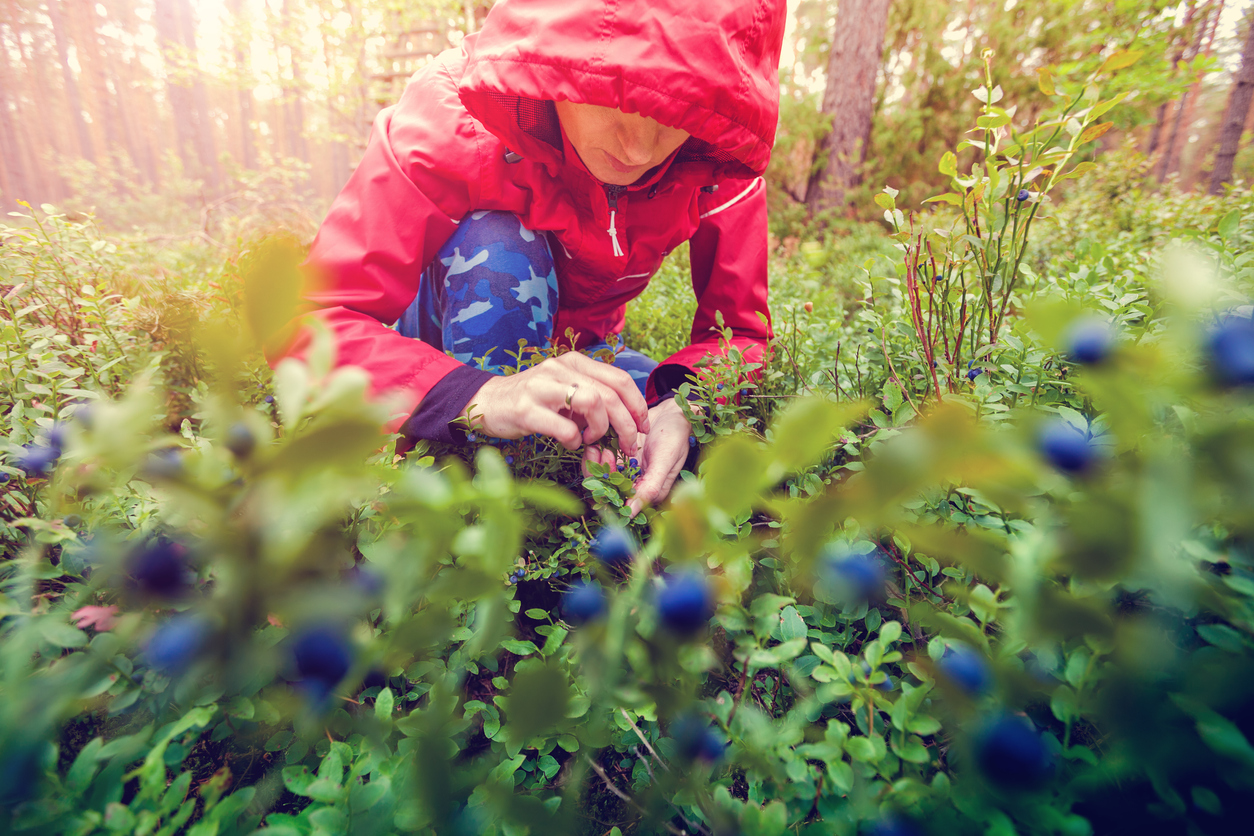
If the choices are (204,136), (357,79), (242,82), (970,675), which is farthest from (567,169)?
(204,136)

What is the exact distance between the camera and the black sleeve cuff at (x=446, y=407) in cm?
106

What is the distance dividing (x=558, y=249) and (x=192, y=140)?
1099 cm

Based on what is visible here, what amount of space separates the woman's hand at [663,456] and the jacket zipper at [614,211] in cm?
67

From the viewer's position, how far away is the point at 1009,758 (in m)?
0.33

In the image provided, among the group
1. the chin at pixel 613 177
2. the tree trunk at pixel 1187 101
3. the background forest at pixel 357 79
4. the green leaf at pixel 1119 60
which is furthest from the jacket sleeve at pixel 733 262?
the tree trunk at pixel 1187 101

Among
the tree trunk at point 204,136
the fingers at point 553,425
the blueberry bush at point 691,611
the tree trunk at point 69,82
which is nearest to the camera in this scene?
the blueberry bush at point 691,611

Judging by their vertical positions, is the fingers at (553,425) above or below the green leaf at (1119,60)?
below

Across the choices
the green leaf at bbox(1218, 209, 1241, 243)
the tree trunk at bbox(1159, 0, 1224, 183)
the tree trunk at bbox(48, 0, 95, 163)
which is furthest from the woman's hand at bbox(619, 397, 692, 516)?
the tree trunk at bbox(48, 0, 95, 163)

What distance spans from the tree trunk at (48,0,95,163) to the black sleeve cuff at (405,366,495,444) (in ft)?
34.8

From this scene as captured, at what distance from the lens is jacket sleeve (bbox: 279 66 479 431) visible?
1.22 meters

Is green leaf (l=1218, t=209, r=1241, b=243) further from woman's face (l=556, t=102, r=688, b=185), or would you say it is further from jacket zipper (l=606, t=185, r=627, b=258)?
jacket zipper (l=606, t=185, r=627, b=258)

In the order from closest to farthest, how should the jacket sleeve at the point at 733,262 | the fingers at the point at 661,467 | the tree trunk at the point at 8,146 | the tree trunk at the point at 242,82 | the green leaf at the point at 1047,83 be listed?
the green leaf at the point at 1047,83 → the fingers at the point at 661,467 → the jacket sleeve at the point at 733,262 → the tree trunk at the point at 8,146 → the tree trunk at the point at 242,82

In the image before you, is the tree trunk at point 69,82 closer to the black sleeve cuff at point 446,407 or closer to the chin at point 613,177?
the chin at point 613,177

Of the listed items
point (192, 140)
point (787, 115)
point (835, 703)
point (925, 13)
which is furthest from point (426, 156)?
point (192, 140)
